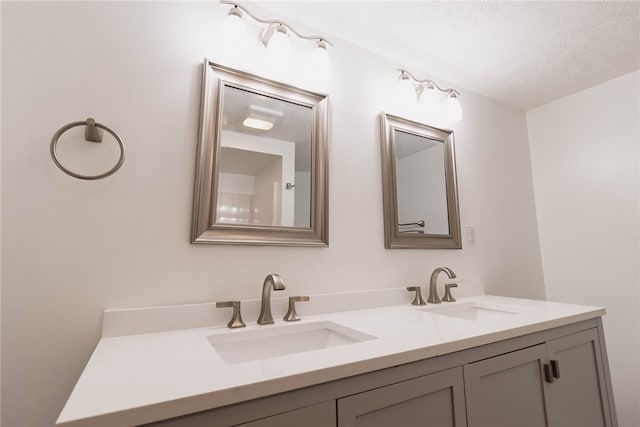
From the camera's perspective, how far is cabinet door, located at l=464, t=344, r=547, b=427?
84 centimetres

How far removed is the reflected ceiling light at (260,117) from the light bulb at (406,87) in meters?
0.74

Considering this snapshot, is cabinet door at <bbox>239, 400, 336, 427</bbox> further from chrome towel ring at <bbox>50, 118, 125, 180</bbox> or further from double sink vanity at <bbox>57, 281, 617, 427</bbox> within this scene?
chrome towel ring at <bbox>50, 118, 125, 180</bbox>

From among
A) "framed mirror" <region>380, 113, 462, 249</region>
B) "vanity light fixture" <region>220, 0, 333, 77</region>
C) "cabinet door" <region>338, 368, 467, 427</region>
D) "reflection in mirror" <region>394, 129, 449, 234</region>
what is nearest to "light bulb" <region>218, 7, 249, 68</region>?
"vanity light fixture" <region>220, 0, 333, 77</region>

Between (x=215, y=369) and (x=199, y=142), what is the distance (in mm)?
784

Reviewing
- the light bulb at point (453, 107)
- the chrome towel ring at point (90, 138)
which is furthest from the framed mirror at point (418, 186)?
the chrome towel ring at point (90, 138)

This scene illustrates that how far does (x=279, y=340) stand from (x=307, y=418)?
1.41 ft

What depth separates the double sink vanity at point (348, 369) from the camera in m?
0.54

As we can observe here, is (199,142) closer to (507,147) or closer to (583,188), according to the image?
(507,147)

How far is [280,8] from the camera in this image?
131 cm

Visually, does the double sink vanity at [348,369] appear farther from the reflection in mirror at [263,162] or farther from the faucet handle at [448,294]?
the reflection in mirror at [263,162]

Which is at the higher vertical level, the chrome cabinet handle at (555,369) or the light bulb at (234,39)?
the light bulb at (234,39)

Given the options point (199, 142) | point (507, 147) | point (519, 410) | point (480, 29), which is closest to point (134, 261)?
point (199, 142)

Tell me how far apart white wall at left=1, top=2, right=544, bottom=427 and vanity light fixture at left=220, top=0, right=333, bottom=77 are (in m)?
0.11

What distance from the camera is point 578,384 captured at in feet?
3.65
